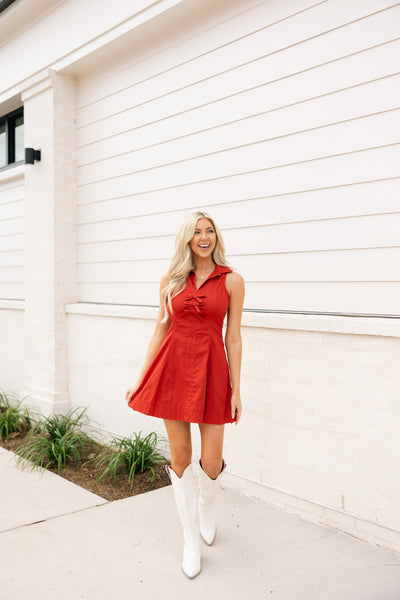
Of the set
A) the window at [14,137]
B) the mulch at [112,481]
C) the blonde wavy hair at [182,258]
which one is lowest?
the mulch at [112,481]

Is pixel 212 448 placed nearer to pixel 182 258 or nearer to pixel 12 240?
pixel 182 258

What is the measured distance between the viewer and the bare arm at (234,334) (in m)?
2.87

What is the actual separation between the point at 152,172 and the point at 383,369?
2.74 meters

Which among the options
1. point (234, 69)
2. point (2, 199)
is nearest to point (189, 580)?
point (234, 69)

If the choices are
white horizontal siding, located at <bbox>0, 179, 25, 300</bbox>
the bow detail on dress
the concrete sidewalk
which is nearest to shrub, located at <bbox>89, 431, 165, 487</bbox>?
the concrete sidewalk

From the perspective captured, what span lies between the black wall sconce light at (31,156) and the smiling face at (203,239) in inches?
139

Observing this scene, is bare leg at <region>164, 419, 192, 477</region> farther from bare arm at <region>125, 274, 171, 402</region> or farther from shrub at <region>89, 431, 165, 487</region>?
shrub at <region>89, 431, 165, 487</region>

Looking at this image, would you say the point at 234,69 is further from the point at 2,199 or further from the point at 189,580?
the point at 2,199

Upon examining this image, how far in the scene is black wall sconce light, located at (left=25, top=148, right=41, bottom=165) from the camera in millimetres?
5660

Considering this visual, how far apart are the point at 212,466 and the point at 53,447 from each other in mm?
2067

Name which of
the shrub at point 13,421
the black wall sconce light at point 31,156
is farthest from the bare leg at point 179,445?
the black wall sconce light at point 31,156

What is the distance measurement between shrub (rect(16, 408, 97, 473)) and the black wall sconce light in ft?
8.86

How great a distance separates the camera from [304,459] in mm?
3375

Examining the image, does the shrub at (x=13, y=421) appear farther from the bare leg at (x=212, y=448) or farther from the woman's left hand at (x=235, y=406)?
the woman's left hand at (x=235, y=406)
